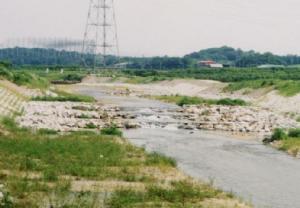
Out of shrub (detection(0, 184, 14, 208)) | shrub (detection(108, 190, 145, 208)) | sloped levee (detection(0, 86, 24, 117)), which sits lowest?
sloped levee (detection(0, 86, 24, 117))

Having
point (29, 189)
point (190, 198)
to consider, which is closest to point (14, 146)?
point (29, 189)

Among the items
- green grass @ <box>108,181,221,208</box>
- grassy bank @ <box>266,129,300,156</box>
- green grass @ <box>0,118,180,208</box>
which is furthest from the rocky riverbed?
green grass @ <box>108,181,221,208</box>

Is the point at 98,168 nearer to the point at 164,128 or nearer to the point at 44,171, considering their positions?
the point at 44,171

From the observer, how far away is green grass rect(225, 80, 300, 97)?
218ft

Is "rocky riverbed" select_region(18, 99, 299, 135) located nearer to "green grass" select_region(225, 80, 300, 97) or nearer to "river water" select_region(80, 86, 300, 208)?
"river water" select_region(80, 86, 300, 208)

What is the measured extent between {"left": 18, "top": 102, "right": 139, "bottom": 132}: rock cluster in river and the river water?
3.02 m

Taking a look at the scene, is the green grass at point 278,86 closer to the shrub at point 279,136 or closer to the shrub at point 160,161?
the shrub at point 279,136

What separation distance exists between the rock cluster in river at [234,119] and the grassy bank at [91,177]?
15.4m

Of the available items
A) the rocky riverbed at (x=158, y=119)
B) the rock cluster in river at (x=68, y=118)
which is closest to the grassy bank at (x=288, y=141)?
the rocky riverbed at (x=158, y=119)

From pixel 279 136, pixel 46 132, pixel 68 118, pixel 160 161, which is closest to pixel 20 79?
pixel 68 118

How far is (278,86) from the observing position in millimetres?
73688

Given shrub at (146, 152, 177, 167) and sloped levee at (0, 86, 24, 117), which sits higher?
shrub at (146, 152, 177, 167)

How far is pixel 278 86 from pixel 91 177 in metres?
54.1

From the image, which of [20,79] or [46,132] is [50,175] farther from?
[20,79]
